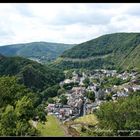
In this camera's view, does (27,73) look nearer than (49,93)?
No

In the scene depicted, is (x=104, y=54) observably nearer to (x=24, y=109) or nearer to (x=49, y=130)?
(x=49, y=130)

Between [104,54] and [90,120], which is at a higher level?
[104,54]

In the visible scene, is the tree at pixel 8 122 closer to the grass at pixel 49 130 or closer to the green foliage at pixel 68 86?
the grass at pixel 49 130

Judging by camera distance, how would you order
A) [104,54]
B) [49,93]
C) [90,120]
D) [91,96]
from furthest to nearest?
[104,54]
[49,93]
[91,96]
[90,120]

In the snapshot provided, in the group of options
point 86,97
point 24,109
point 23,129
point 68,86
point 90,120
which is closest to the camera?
point 23,129

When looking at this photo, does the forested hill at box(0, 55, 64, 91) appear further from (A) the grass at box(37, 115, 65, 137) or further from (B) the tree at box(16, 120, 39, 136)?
(B) the tree at box(16, 120, 39, 136)

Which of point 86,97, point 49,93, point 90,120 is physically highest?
point 49,93

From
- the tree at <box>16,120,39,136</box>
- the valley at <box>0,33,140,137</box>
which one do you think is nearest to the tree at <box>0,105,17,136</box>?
the valley at <box>0,33,140,137</box>

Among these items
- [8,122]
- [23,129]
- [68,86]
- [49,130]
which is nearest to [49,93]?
[68,86]
